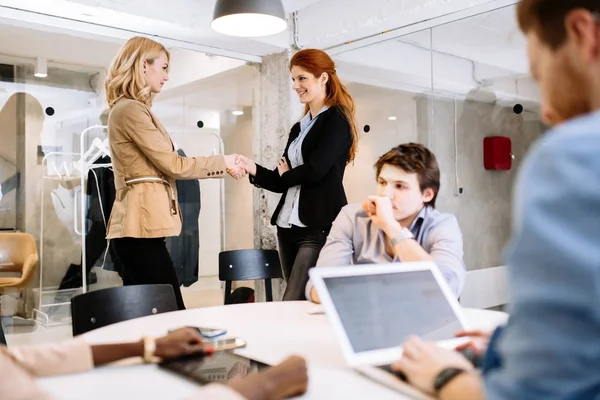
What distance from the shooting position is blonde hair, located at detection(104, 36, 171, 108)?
249cm

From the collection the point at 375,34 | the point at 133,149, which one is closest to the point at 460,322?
the point at 133,149

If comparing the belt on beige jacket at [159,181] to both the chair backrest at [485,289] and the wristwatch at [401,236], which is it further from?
the chair backrest at [485,289]

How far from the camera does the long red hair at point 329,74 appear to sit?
110 inches

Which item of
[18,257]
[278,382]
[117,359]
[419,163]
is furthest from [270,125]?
[278,382]

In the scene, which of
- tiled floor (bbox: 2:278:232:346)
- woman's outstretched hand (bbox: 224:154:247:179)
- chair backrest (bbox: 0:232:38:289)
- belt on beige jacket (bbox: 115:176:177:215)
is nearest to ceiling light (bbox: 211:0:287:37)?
woman's outstretched hand (bbox: 224:154:247:179)

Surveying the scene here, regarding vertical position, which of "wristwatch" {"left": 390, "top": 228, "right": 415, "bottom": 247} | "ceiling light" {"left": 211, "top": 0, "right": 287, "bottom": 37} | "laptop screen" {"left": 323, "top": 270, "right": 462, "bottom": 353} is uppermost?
"ceiling light" {"left": 211, "top": 0, "right": 287, "bottom": 37}

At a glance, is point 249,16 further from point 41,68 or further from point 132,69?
point 41,68

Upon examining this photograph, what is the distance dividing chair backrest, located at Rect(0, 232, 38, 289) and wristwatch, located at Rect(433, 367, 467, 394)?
128 inches

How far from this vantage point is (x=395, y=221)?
1.91m

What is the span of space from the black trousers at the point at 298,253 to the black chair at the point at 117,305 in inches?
28.8

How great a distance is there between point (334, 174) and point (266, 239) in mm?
1347

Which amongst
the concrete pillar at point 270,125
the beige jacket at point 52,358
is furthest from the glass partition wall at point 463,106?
the beige jacket at point 52,358

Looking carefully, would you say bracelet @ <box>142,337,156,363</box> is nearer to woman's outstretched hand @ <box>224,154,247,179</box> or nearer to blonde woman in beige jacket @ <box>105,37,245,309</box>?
blonde woman in beige jacket @ <box>105,37,245,309</box>

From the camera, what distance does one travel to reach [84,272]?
11.9 feet
